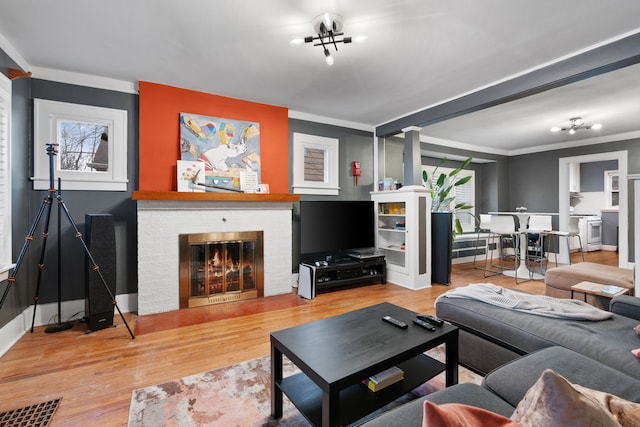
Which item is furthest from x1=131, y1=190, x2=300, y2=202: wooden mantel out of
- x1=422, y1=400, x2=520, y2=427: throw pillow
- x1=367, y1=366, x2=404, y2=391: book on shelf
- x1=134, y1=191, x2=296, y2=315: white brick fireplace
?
x1=422, y1=400, x2=520, y2=427: throw pillow

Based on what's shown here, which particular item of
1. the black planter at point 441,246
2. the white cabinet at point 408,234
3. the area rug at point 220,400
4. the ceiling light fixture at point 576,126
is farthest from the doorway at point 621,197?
the area rug at point 220,400

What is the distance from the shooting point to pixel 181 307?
135 inches

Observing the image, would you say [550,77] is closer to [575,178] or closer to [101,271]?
[101,271]

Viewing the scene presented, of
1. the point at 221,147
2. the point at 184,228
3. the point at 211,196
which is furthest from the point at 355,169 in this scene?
the point at 184,228

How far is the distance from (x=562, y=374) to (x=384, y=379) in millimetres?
775

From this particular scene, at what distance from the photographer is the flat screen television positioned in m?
4.16

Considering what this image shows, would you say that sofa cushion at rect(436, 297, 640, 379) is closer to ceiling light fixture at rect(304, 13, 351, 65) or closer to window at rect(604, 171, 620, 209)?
ceiling light fixture at rect(304, 13, 351, 65)

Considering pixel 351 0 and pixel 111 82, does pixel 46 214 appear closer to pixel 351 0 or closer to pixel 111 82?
pixel 111 82

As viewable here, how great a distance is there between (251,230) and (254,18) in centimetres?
235

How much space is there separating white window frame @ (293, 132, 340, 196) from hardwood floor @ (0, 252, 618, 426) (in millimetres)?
1672

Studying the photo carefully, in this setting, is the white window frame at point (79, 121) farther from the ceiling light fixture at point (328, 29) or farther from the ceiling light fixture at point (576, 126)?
the ceiling light fixture at point (576, 126)

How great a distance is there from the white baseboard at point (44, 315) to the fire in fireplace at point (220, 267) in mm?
592

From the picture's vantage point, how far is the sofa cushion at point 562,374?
114 cm

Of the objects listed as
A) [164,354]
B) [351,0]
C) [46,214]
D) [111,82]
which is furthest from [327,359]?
[111,82]
